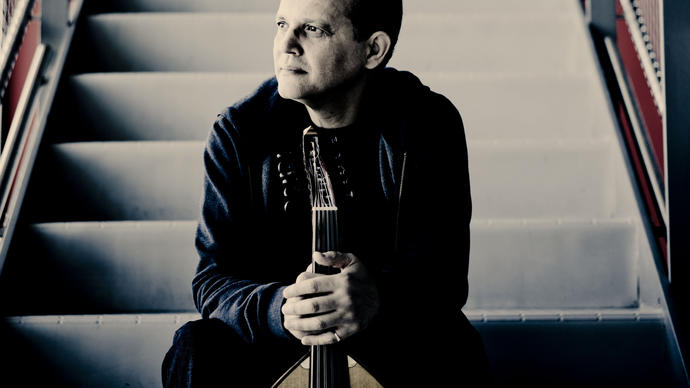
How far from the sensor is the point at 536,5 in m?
2.90

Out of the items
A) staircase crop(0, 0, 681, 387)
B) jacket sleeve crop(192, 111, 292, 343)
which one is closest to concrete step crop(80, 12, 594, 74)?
staircase crop(0, 0, 681, 387)

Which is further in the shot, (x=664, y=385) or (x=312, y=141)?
(x=664, y=385)

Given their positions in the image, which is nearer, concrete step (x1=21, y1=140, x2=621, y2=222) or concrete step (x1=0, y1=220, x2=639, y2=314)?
concrete step (x1=0, y1=220, x2=639, y2=314)

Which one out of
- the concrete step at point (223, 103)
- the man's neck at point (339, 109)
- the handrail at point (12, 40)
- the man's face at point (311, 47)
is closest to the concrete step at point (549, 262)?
the concrete step at point (223, 103)

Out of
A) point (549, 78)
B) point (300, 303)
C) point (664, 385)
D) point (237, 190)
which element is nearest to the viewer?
point (300, 303)

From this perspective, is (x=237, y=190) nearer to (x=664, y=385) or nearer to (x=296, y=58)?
(x=296, y=58)

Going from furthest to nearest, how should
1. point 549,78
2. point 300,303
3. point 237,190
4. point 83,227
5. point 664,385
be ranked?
point 549,78, point 83,227, point 664,385, point 237,190, point 300,303

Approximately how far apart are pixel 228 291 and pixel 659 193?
1.25 metres

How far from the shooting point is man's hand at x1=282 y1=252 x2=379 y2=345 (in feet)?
3.55

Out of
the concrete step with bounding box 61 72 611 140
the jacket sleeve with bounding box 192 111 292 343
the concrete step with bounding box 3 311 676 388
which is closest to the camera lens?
the jacket sleeve with bounding box 192 111 292 343

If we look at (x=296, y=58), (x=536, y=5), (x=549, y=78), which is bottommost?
(x=296, y=58)

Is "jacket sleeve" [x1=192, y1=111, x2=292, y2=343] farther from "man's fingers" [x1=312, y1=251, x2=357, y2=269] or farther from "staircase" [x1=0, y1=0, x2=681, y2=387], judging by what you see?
"staircase" [x1=0, y1=0, x2=681, y2=387]

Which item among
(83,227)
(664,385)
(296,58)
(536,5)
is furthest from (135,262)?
(536,5)

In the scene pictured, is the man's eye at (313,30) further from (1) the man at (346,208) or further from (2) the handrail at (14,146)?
(2) the handrail at (14,146)
